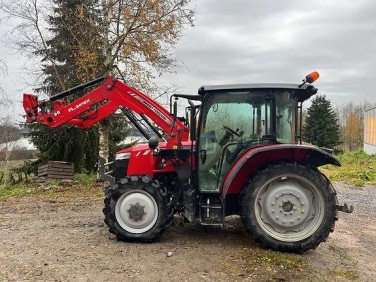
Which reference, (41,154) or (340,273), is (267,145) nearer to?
(340,273)

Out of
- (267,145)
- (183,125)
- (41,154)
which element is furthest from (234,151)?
(41,154)

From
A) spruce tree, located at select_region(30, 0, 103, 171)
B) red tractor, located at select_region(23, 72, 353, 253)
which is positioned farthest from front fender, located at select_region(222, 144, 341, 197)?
spruce tree, located at select_region(30, 0, 103, 171)

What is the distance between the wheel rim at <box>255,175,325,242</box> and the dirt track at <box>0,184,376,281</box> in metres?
0.35

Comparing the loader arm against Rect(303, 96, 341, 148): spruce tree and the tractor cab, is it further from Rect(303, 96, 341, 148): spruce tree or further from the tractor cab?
Rect(303, 96, 341, 148): spruce tree

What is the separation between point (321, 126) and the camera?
43875 millimetres

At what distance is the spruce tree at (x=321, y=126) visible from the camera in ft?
143

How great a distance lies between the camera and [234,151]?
233 inches

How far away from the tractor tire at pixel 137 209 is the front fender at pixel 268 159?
3.11 ft

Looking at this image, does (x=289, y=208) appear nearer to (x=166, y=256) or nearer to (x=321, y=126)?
(x=166, y=256)

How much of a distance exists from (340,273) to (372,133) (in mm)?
34625

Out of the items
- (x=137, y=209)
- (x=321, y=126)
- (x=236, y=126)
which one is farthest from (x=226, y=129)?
(x=321, y=126)

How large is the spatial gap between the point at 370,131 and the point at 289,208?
35334 mm

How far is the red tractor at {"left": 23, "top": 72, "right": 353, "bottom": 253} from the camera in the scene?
5.63m

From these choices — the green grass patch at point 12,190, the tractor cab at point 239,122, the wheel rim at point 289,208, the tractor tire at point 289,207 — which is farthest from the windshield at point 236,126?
the green grass patch at point 12,190
